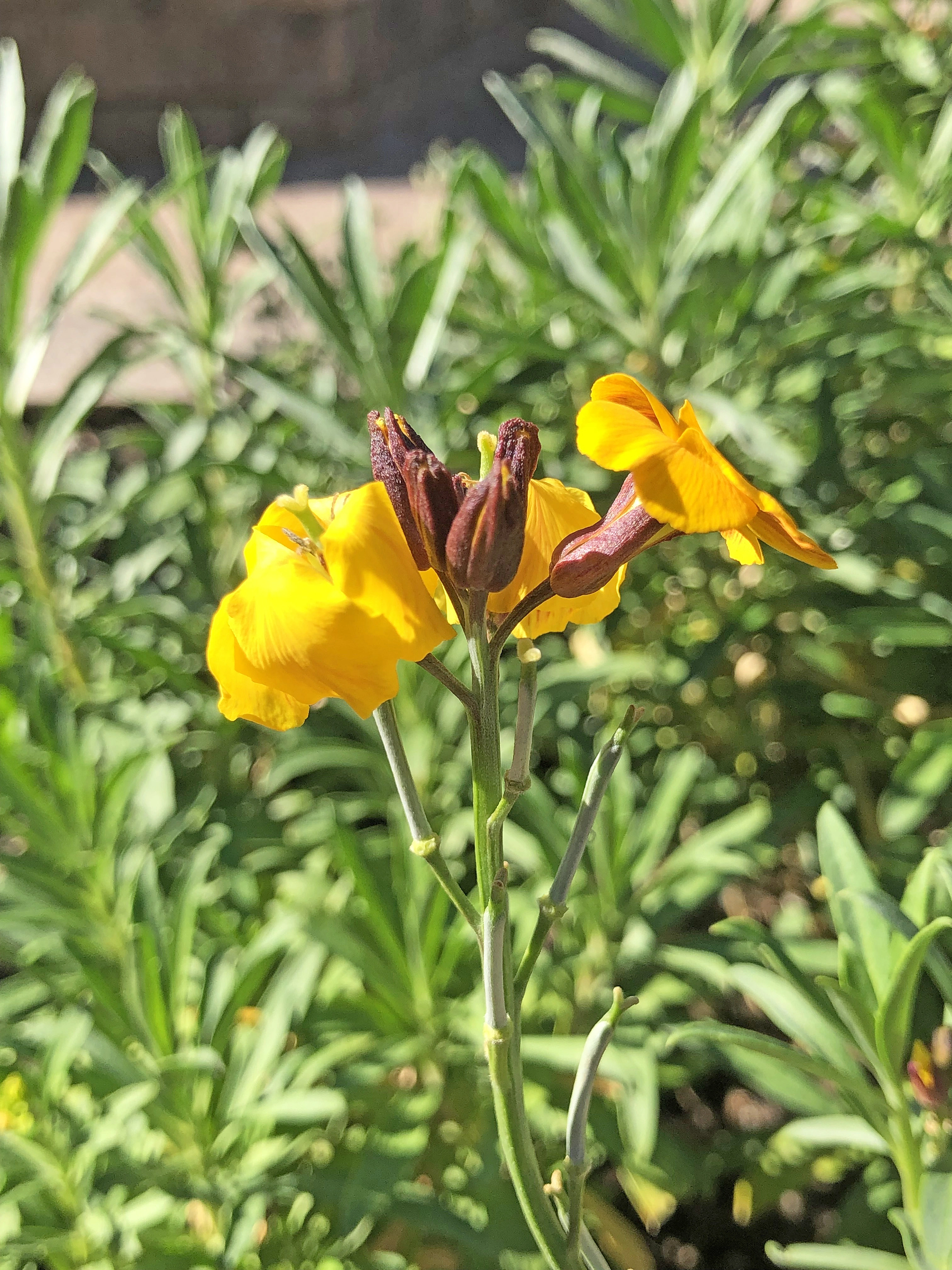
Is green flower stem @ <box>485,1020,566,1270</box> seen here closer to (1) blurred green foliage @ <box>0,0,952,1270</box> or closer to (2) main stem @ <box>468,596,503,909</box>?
(2) main stem @ <box>468,596,503,909</box>

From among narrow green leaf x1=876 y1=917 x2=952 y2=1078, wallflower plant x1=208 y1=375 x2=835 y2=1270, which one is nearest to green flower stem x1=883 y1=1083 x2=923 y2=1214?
narrow green leaf x1=876 y1=917 x2=952 y2=1078

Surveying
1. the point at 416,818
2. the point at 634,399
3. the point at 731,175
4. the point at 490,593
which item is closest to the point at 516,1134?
the point at 416,818

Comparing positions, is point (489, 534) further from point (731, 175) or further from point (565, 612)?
point (731, 175)

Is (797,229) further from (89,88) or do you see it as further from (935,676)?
(89,88)

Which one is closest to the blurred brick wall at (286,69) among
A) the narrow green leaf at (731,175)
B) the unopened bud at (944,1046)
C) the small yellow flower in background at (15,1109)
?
the narrow green leaf at (731,175)

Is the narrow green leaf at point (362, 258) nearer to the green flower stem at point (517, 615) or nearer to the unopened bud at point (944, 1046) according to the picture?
the green flower stem at point (517, 615)

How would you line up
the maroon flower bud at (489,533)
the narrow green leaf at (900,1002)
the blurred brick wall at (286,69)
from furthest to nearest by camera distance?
the blurred brick wall at (286,69)
the narrow green leaf at (900,1002)
the maroon flower bud at (489,533)
